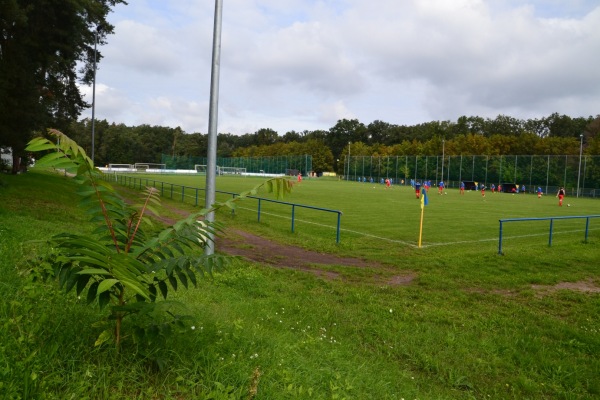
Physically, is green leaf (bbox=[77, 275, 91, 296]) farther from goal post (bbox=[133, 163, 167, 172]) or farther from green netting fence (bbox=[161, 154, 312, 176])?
goal post (bbox=[133, 163, 167, 172])

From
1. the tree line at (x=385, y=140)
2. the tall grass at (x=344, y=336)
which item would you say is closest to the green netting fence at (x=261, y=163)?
the tree line at (x=385, y=140)

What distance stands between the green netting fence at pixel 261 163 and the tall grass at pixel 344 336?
274 ft

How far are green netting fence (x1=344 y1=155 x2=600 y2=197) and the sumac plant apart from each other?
57982mm

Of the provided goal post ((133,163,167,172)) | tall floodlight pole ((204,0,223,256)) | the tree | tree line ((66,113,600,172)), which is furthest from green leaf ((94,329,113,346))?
goal post ((133,163,167,172))

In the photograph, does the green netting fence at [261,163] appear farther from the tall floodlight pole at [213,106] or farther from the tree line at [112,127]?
the tall floodlight pole at [213,106]

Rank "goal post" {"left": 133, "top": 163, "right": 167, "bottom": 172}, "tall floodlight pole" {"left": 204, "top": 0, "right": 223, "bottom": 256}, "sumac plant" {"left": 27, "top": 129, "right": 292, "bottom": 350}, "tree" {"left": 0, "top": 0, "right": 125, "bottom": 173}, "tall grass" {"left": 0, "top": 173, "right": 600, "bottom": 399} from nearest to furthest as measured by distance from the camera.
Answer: "sumac plant" {"left": 27, "top": 129, "right": 292, "bottom": 350} < "tall grass" {"left": 0, "top": 173, "right": 600, "bottom": 399} < "tall floodlight pole" {"left": 204, "top": 0, "right": 223, "bottom": 256} < "tree" {"left": 0, "top": 0, "right": 125, "bottom": 173} < "goal post" {"left": 133, "top": 163, "right": 167, "bottom": 172}

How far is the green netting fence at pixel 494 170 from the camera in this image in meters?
53.0

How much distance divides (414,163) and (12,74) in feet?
218

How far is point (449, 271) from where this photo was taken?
9.77 meters

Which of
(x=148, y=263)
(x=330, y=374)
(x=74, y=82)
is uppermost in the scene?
(x=74, y=82)

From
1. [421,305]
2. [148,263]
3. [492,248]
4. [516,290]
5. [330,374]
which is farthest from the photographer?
[492,248]

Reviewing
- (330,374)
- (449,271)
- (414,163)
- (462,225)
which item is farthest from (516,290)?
(414,163)

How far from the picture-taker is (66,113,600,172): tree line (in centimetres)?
7775

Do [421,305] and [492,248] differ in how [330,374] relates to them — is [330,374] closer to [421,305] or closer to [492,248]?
[421,305]
